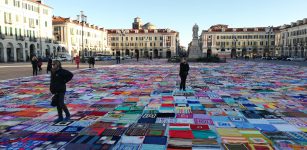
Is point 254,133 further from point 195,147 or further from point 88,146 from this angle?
point 88,146

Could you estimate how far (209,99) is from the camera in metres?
10.2

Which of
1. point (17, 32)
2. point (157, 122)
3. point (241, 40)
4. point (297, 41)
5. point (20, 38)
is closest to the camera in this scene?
point (157, 122)

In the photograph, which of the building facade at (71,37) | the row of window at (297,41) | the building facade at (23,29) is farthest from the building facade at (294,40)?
the building facade at (23,29)

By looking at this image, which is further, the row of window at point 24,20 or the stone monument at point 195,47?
the row of window at point 24,20

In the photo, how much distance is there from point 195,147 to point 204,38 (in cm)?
10978

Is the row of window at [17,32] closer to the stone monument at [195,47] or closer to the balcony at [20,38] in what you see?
the balcony at [20,38]

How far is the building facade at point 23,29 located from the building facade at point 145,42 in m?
48.9

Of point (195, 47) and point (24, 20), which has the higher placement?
point (24, 20)

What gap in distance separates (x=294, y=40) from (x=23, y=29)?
83993 millimetres

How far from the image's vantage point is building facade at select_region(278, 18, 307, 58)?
78.9 metres

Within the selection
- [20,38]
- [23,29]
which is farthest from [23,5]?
[20,38]

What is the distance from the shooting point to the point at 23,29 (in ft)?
177

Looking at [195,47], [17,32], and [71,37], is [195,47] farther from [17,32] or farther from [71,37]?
[71,37]

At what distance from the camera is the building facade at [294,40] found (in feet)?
259
